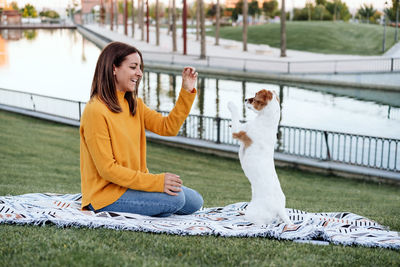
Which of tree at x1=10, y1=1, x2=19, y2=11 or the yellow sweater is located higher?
tree at x1=10, y1=1, x2=19, y2=11

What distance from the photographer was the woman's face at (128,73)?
4551mm

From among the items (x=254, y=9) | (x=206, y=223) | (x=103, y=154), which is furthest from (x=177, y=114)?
(x=254, y=9)

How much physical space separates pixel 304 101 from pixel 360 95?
4.34 metres

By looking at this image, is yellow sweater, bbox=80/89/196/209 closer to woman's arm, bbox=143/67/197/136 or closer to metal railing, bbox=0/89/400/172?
woman's arm, bbox=143/67/197/136

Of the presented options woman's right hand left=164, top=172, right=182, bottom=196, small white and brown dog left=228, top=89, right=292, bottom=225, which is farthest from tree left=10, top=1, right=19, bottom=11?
small white and brown dog left=228, top=89, right=292, bottom=225

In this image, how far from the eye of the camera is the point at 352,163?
1273cm

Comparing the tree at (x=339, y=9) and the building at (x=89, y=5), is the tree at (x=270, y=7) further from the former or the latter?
the building at (x=89, y=5)

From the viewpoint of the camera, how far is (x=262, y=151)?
444cm

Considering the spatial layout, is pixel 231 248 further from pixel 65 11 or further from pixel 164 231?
pixel 65 11

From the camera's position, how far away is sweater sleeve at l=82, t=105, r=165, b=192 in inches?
170

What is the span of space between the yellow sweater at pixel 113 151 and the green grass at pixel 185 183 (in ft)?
1.56

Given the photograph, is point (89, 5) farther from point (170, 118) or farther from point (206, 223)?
point (206, 223)

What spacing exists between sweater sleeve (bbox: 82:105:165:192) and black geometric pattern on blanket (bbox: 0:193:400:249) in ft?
1.22

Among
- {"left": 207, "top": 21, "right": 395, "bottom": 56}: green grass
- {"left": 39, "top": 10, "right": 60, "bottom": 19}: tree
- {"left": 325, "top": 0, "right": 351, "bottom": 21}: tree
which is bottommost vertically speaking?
{"left": 207, "top": 21, "right": 395, "bottom": 56}: green grass
